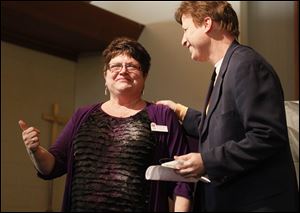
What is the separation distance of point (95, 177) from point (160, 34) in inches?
74.5

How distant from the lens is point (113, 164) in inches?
58.2

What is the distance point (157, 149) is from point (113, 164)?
0.50ft

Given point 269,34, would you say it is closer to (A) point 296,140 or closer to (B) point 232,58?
(A) point 296,140

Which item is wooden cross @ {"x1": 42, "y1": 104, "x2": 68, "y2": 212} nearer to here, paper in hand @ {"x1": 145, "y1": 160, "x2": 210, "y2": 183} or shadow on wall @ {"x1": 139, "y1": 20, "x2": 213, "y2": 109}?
shadow on wall @ {"x1": 139, "y1": 20, "x2": 213, "y2": 109}

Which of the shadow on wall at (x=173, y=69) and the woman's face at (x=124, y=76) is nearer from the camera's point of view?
the woman's face at (x=124, y=76)

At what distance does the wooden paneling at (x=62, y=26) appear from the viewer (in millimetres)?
2748

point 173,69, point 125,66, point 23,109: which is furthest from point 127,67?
point 23,109

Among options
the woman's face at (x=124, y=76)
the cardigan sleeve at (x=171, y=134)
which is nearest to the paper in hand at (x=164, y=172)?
the cardigan sleeve at (x=171, y=134)

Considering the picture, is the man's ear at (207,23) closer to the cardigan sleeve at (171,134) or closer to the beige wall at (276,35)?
the cardigan sleeve at (171,134)

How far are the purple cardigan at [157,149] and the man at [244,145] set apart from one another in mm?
148

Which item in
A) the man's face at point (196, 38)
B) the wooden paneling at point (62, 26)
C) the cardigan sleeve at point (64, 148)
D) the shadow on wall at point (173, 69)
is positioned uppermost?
the wooden paneling at point (62, 26)

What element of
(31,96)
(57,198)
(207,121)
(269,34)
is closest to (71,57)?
(31,96)

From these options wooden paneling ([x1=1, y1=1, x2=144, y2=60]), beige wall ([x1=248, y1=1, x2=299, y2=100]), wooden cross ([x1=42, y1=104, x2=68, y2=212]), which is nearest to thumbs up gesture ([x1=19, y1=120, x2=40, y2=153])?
wooden paneling ([x1=1, y1=1, x2=144, y2=60])

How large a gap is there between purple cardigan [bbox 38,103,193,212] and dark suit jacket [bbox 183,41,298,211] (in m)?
0.20
